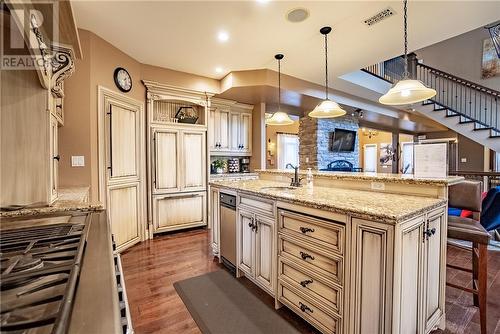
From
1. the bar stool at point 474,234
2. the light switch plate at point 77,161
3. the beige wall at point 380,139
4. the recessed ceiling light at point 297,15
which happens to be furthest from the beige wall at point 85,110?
the beige wall at point 380,139

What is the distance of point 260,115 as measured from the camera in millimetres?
5137

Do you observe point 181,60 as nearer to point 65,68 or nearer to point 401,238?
point 65,68

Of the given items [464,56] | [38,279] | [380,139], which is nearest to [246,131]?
[38,279]

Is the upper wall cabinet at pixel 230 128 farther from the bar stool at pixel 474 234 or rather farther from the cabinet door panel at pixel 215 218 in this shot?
the bar stool at pixel 474 234

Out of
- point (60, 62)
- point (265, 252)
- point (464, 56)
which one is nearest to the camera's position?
point (60, 62)

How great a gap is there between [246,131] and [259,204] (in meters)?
3.20

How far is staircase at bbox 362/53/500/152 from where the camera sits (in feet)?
19.1

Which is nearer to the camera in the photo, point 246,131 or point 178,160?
point 178,160

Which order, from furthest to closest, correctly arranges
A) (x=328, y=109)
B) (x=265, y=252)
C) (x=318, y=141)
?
(x=318, y=141)
(x=328, y=109)
(x=265, y=252)

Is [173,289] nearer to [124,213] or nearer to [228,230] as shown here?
[228,230]

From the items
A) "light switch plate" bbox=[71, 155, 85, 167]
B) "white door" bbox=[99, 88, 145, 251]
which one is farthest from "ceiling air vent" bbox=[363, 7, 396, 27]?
"light switch plate" bbox=[71, 155, 85, 167]

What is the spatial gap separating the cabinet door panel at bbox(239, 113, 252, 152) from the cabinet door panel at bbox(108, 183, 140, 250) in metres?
2.31

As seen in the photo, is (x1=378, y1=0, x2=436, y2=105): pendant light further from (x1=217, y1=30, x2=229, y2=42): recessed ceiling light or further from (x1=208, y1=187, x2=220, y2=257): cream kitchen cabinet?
(x1=208, y1=187, x2=220, y2=257): cream kitchen cabinet

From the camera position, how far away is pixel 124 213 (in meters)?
3.43
